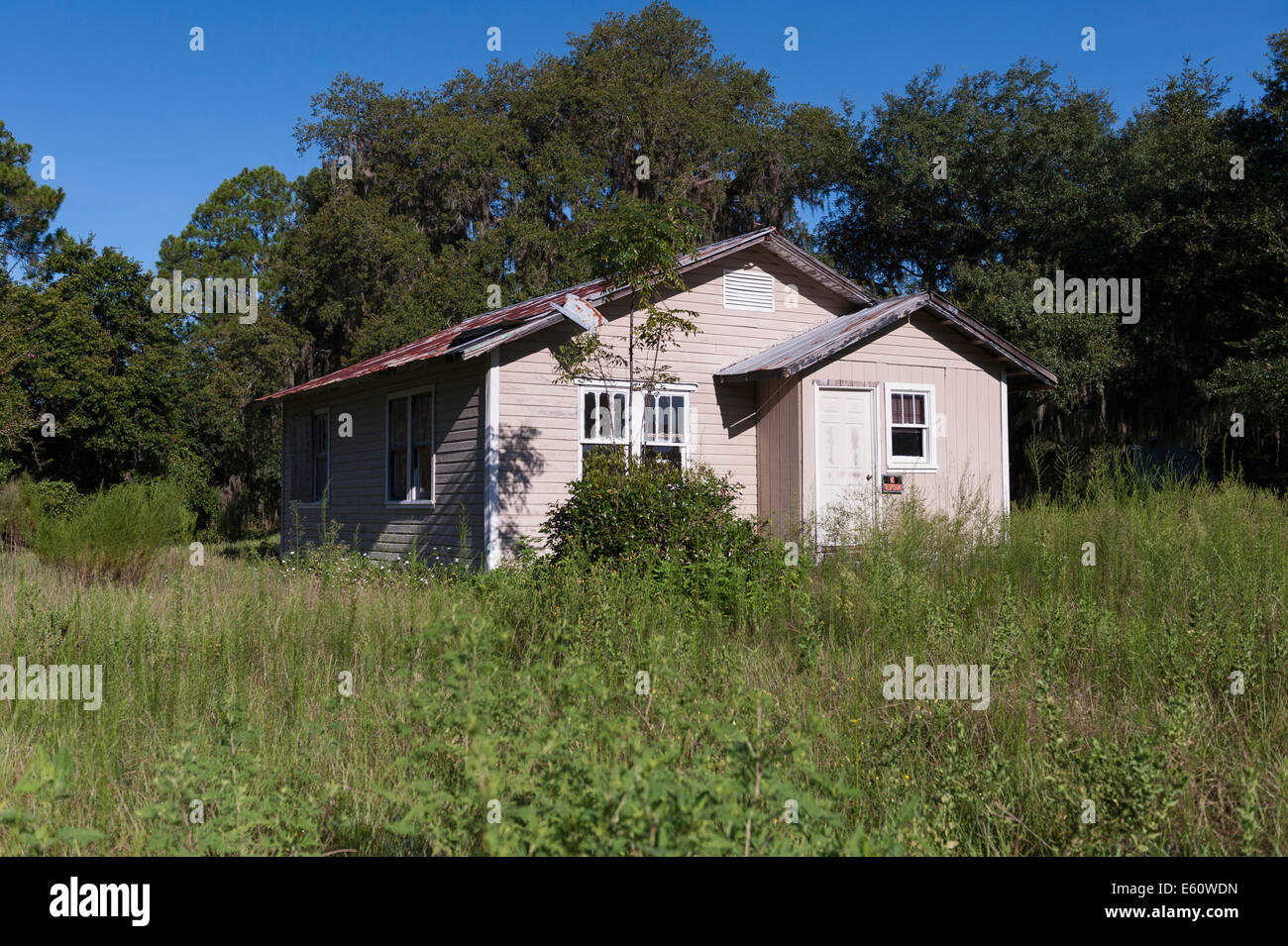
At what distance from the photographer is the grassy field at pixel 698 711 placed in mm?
3125

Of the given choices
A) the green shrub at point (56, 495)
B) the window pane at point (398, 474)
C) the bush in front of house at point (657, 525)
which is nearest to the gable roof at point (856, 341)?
the bush in front of house at point (657, 525)

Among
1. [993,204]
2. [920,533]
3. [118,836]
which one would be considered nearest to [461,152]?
[993,204]

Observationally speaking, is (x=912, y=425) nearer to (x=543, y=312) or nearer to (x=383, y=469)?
(x=543, y=312)

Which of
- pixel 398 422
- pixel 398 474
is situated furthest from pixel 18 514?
pixel 398 422

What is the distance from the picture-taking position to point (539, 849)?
9.75 ft

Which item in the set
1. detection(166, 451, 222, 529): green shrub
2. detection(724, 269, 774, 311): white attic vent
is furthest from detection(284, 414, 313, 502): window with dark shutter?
detection(724, 269, 774, 311): white attic vent

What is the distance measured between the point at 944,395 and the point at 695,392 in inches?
145

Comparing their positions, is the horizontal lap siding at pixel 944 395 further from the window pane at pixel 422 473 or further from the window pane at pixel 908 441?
the window pane at pixel 422 473

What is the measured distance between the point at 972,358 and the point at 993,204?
13.2 meters

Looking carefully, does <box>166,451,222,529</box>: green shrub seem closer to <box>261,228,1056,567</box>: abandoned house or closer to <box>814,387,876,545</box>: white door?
<box>261,228,1056,567</box>: abandoned house

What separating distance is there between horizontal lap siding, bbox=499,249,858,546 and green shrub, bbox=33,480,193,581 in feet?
14.2

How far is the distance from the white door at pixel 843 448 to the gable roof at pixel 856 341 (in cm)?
64

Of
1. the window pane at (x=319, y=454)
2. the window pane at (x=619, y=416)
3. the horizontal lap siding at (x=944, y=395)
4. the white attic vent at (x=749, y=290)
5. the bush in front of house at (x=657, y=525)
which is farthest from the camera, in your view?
the window pane at (x=319, y=454)
